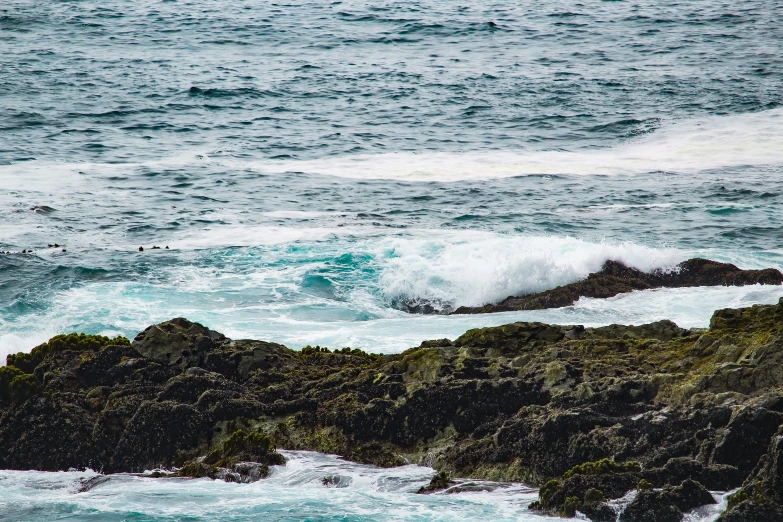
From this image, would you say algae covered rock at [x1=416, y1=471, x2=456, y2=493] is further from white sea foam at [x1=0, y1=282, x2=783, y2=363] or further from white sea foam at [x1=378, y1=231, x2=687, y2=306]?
white sea foam at [x1=378, y1=231, x2=687, y2=306]

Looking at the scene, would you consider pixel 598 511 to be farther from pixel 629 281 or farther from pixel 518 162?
pixel 518 162

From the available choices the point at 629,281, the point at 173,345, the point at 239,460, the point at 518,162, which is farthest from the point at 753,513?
the point at 518,162

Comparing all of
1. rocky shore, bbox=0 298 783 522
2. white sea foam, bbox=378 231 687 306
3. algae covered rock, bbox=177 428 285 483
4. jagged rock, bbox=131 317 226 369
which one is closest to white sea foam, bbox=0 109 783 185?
white sea foam, bbox=378 231 687 306

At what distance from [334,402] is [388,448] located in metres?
0.95

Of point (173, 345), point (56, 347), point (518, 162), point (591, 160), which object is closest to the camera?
point (173, 345)

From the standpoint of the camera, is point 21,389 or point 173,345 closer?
point 21,389

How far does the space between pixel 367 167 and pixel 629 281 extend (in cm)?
1187

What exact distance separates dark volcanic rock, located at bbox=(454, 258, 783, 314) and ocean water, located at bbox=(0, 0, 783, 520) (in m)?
0.44

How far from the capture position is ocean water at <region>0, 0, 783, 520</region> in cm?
1703

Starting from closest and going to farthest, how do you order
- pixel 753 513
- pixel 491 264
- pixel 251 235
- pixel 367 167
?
1. pixel 753 513
2. pixel 491 264
3. pixel 251 235
4. pixel 367 167

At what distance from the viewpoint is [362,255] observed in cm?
2045

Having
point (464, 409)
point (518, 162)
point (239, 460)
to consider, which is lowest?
point (518, 162)

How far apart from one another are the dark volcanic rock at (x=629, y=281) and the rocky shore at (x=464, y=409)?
19.2 feet

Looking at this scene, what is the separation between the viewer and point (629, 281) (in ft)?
60.1
